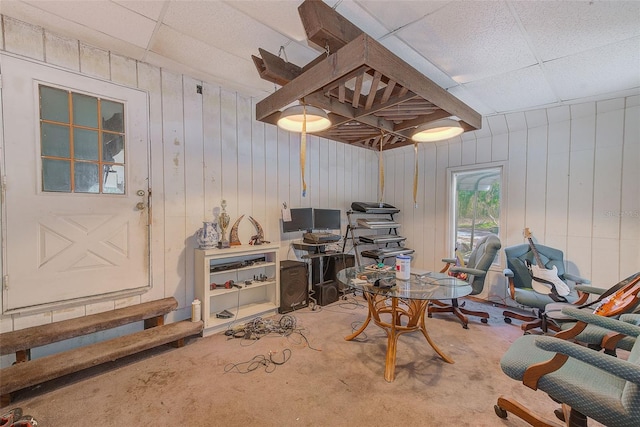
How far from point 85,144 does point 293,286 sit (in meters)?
2.60

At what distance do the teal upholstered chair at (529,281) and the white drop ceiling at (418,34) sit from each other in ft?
6.20

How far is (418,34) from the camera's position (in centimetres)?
200

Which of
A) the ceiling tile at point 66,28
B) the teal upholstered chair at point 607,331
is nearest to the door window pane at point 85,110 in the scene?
the ceiling tile at point 66,28

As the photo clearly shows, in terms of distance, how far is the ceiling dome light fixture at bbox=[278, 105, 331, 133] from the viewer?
1828mm

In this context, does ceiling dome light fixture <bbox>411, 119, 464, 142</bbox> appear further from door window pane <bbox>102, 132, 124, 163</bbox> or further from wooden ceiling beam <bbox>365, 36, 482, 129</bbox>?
door window pane <bbox>102, 132, 124, 163</bbox>

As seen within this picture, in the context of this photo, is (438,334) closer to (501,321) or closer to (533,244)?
(501,321)

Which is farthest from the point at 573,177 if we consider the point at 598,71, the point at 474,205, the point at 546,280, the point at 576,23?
the point at 576,23

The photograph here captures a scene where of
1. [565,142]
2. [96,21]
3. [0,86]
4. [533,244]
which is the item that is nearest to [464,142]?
[565,142]

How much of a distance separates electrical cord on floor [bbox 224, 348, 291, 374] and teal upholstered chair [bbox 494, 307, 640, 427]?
1.65 m

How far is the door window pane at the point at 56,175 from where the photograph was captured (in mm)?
2129

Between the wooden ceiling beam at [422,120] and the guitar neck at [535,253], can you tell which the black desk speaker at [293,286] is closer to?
the wooden ceiling beam at [422,120]

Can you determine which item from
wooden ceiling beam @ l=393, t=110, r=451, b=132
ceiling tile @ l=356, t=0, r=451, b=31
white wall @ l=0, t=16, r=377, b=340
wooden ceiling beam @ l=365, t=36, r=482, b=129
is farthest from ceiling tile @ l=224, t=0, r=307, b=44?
white wall @ l=0, t=16, r=377, b=340

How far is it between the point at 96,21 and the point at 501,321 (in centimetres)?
498

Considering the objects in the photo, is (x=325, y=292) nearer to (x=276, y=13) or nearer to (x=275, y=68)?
(x=275, y=68)
